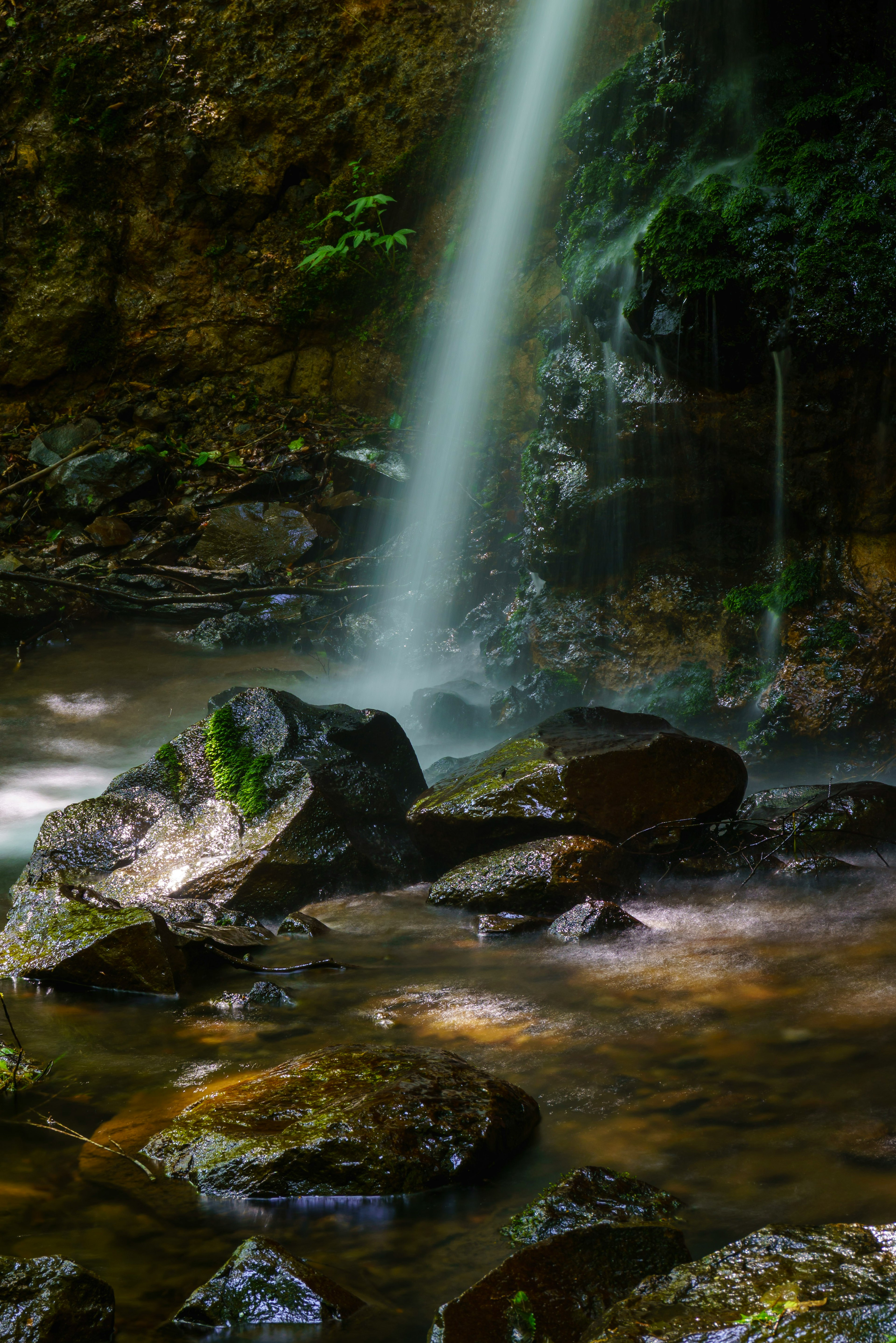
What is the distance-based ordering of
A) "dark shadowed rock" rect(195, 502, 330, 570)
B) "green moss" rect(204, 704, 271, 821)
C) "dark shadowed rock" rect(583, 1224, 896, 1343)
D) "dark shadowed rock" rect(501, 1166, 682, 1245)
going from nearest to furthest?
"dark shadowed rock" rect(583, 1224, 896, 1343), "dark shadowed rock" rect(501, 1166, 682, 1245), "green moss" rect(204, 704, 271, 821), "dark shadowed rock" rect(195, 502, 330, 570)

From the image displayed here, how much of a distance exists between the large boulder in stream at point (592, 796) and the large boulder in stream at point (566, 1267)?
3026 mm

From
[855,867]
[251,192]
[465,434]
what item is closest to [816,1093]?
[855,867]

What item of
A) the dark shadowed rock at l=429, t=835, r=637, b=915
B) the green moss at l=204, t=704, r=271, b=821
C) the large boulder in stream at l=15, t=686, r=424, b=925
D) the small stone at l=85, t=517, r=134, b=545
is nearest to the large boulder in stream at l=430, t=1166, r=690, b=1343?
the dark shadowed rock at l=429, t=835, r=637, b=915

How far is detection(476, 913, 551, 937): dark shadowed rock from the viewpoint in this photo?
483 centimetres

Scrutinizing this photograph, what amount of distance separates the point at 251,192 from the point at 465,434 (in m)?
4.35

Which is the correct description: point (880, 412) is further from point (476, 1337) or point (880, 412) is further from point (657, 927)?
point (476, 1337)

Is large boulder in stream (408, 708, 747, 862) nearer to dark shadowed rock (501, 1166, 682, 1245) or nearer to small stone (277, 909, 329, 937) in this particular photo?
small stone (277, 909, 329, 937)

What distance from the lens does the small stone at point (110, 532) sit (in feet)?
41.2

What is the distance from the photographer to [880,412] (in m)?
7.21

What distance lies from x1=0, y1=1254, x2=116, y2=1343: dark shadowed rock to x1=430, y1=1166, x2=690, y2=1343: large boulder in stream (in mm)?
703

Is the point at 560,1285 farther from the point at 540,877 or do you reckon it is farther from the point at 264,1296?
the point at 540,877

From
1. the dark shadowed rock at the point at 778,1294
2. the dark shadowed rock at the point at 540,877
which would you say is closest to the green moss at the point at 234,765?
the dark shadowed rock at the point at 540,877

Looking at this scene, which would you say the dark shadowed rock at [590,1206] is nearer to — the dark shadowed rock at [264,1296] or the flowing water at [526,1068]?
the flowing water at [526,1068]

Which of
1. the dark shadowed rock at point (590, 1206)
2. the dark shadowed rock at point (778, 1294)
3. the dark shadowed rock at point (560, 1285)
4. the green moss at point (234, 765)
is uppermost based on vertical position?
the green moss at point (234, 765)
